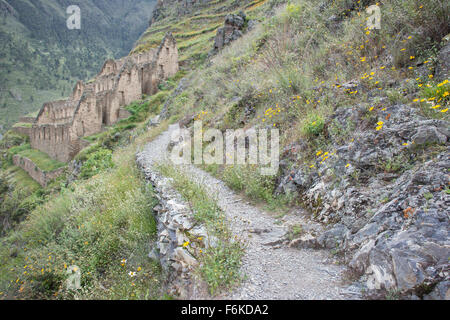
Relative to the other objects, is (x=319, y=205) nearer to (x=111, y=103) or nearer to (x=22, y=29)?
(x=111, y=103)

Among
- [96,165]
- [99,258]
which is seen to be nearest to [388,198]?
[99,258]

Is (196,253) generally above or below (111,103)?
below

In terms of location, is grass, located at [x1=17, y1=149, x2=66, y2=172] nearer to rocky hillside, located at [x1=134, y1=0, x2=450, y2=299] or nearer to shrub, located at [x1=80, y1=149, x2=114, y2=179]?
shrub, located at [x1=80, y1=149, x2=114, y2=179]

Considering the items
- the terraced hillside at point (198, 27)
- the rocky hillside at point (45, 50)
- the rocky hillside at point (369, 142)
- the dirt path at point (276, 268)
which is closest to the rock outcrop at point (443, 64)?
the rocky hillside at point (369, 142)

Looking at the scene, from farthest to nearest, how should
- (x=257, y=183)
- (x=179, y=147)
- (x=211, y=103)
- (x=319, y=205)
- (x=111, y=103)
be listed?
(x=111, y=103)
(x=211, y=103)
(x=179, y=147)
(x=257, y=183)
(x=319, y=205)

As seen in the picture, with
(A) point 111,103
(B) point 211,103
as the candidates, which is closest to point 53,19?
(A) point 111,103

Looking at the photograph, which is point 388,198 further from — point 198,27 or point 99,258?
point 198,27

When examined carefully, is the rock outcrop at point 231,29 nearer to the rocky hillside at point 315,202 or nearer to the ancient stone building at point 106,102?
the ancient stone building at point 106,102

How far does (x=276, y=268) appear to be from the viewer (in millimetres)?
2934

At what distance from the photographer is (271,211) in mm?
4398

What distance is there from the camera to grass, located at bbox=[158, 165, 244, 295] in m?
2.61

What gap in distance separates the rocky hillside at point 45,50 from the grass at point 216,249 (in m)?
106
